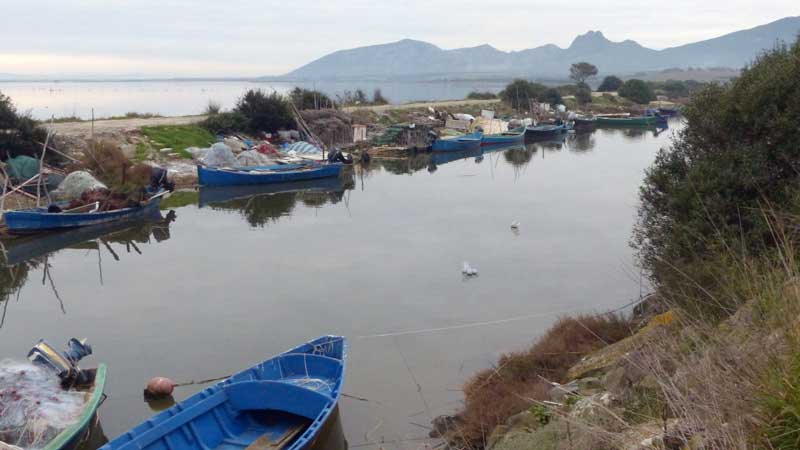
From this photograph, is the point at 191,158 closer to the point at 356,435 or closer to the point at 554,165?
the point at 554,165

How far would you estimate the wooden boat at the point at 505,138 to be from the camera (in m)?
40.0

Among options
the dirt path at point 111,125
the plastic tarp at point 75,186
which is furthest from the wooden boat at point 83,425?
the dirt path at point 111,125

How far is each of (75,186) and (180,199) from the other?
13.4 feet

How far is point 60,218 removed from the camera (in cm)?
1720

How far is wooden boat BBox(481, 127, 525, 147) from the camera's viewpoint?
3999 centimetres

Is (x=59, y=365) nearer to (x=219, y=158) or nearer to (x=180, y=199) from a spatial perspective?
(x=180, y=199)

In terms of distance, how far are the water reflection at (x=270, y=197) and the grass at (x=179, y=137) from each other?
5.10 meters

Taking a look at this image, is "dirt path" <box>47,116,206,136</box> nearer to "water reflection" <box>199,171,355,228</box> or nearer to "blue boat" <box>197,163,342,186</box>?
"blue boat" <box>197,163,342,186</box>

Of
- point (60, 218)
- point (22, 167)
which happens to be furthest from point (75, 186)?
point (22, 167)

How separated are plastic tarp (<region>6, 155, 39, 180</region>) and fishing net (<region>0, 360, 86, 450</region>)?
50.6ft

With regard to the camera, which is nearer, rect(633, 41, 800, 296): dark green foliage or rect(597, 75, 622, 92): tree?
rect(633, 41, 800, 296): dark green foliage

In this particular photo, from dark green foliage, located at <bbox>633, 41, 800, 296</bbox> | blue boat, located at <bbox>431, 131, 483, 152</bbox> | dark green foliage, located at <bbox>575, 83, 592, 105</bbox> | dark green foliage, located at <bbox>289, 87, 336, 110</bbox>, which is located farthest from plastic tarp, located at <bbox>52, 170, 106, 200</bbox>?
dark green foliage, located at <bbox>575, 83, 592, 105</bbox>

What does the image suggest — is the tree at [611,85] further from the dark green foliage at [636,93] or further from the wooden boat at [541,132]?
the wooden boat at [541,132]

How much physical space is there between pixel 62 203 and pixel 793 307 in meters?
18.8
